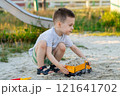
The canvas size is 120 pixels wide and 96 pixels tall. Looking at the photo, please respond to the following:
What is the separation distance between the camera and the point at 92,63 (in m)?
3.60

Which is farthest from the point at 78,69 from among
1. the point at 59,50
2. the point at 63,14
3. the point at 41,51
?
the point at 63,14

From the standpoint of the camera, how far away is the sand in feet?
9.70

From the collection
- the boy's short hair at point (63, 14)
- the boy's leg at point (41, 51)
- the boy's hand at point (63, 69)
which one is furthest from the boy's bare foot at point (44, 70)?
the boy's short hair at point (63, 14)

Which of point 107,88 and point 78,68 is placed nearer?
point 107,88

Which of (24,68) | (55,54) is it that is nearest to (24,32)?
(24,68)

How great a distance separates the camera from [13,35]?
198 inches

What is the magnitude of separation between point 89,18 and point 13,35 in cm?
347

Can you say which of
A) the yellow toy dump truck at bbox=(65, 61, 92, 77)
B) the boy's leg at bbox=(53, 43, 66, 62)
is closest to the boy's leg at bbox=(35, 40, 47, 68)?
the boy's leg at bbox=(53, 43, 66, 62)

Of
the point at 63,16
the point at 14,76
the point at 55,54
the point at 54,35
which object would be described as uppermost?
the point at 63,16

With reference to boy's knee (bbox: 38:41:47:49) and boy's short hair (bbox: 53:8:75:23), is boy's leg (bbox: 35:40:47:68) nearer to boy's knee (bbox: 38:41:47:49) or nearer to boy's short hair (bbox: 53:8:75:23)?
boy's knee (bbox: 38:41:47:49)

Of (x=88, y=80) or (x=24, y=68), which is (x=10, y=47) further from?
(x=88, y=80)

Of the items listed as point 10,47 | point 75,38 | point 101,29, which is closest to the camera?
point 10,47

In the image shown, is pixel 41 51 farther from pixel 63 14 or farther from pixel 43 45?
pixel 63 14

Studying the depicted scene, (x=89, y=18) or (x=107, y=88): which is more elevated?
(x=89, y=18)
